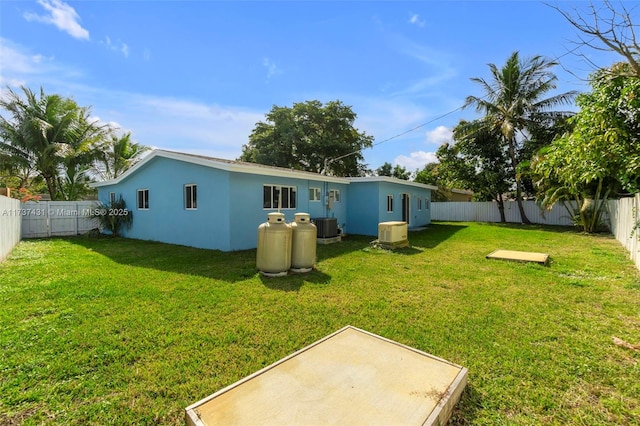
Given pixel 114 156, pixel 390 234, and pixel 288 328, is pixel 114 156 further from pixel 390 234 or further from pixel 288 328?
pixel 288 328

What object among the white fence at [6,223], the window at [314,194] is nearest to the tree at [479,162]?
the window at [314,194]

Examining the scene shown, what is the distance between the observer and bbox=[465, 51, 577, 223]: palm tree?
650 inches

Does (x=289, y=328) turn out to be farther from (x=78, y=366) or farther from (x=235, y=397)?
(x=78, y=366)

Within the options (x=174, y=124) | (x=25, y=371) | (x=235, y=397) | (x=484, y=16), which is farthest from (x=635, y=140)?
(x=174, y=124)

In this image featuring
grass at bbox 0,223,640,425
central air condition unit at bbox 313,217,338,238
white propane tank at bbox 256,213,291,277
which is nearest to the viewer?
grass at bbox 0,223,640,425

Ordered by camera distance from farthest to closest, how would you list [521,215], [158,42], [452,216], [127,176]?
[452,216] < [521,215] < [127,176] < [158,42]

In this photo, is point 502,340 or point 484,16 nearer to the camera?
point 502,340

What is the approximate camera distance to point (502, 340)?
3205 millimetres

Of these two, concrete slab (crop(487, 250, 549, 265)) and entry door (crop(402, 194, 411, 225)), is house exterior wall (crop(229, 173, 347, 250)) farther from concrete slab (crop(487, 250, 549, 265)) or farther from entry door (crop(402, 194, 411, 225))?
entry door (crop(402, 194, 411, 225))

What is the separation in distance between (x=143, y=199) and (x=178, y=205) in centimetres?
261

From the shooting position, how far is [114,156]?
688 inches

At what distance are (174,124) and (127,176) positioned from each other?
295 centimetres

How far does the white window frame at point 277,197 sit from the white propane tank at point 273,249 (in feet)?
11.6

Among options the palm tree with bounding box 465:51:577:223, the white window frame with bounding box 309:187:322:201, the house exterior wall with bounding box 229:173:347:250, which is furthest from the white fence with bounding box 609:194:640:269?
the house exterior wall with bounding box 229:173:347:250
